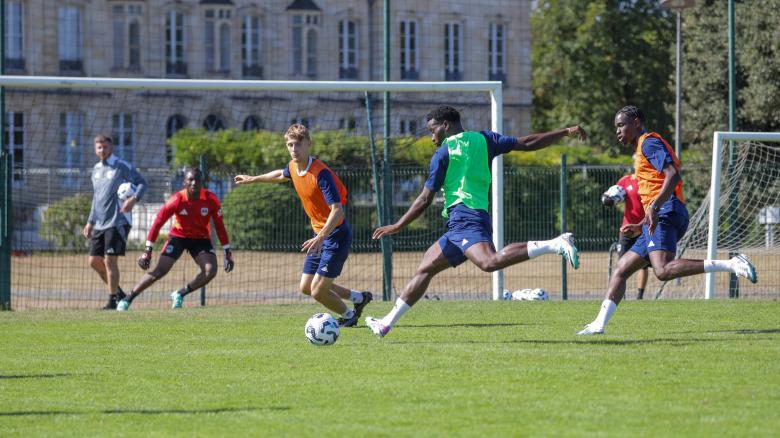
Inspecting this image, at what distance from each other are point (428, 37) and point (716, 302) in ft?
107

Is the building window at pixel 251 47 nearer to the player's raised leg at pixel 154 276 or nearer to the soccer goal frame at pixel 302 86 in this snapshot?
the soccer goal frame at pixel 302 86

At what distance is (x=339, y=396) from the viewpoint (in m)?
7.50

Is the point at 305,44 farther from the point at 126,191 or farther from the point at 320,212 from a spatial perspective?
the point at 320,212

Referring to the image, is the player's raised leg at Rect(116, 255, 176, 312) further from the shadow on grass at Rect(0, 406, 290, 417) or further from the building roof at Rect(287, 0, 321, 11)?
the building roof at Rect(287, 0, 321, 11)

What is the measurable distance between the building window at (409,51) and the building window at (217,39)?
11.5 m

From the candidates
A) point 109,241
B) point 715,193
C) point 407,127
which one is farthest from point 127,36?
point 715,193

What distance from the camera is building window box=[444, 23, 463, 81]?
48031 mm

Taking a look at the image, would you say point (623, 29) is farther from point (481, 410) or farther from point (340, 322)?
point (481, 410)

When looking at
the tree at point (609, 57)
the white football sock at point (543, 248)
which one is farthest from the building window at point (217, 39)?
the white football sock at point (543, 248)

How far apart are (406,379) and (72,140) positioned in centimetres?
3682

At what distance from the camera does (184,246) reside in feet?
51.5

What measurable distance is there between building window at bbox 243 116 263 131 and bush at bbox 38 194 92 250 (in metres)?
22.0

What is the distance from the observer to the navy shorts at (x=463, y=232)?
32.9ft

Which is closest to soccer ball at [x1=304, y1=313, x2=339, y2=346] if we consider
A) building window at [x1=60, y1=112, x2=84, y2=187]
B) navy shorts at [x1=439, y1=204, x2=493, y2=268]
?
navy shorts at [x1=439, y1=204, x2=493, y2=268]
